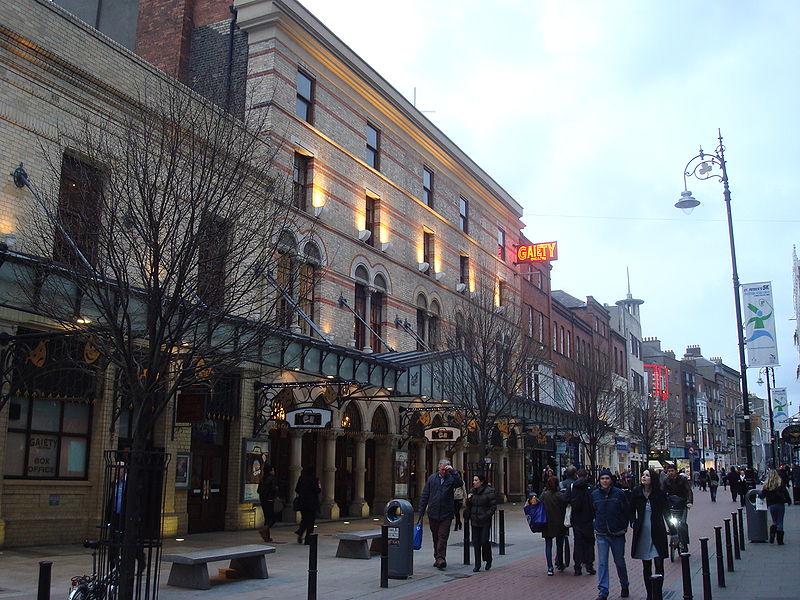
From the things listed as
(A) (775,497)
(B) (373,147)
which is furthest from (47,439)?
(B) (373,147)

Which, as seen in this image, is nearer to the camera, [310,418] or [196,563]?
[196,563]

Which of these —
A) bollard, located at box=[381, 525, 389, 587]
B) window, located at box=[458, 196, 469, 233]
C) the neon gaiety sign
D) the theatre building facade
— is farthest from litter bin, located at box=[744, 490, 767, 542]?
the neon gaiety sign

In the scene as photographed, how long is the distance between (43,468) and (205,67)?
13.4 m

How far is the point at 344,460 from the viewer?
1001 inches

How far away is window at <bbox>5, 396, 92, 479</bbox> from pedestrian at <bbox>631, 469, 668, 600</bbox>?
1099 cm

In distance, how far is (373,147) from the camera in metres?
27.7

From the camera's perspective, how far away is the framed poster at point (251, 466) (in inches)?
784

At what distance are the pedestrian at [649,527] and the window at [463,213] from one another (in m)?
23.6

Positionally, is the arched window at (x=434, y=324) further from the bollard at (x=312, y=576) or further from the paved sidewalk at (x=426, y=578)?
the bollard at (x=312, y=576)

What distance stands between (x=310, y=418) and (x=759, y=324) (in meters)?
13.4

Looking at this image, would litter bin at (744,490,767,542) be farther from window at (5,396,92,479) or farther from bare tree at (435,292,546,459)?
window at (5,396,92,479)

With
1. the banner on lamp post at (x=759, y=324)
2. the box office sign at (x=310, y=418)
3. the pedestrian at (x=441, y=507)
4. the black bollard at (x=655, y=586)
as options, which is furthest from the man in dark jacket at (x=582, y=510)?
the banner on lamp post at (x=759, y=324)

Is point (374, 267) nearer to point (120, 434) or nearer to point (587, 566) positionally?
point (120, 434)

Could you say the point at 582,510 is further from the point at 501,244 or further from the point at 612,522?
the point at 501,244
